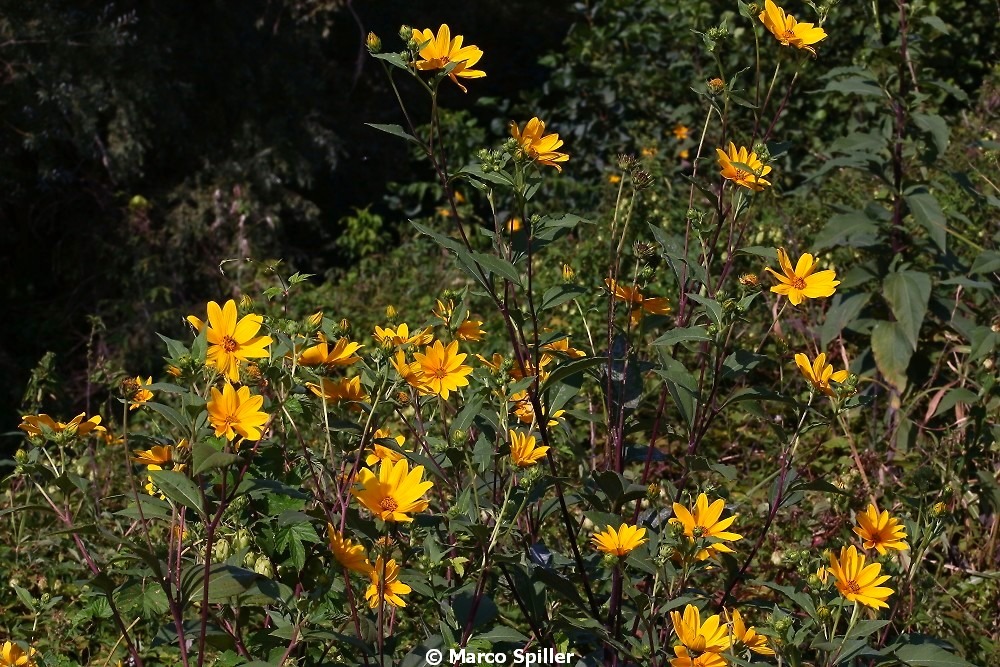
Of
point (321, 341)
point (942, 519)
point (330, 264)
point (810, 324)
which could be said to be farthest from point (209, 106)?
point (942, 519)

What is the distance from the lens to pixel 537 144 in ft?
5.41

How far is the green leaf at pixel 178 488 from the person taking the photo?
4.48 ft

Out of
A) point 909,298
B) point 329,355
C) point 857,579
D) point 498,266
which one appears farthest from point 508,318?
point 909,298

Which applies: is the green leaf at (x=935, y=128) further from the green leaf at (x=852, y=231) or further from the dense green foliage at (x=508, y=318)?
the green leaf at (x=852, y=231)

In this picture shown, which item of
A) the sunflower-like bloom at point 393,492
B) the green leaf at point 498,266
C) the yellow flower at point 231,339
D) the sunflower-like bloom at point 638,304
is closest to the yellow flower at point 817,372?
the sunflower-like bloom at point 638,304

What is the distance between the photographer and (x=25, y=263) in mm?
5234

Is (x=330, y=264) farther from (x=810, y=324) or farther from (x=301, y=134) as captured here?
(x=810, y=324)

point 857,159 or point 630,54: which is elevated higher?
point 857,159

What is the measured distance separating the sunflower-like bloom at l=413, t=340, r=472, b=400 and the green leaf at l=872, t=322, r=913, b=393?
1.53m

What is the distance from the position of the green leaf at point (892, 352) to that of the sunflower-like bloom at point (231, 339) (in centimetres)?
184

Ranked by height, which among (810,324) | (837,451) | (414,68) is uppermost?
(414,68)

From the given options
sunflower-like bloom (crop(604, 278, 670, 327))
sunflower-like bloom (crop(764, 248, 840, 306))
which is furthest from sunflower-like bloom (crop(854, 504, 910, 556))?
sunflower-like bloom (crop(604, 278, 670, 327))

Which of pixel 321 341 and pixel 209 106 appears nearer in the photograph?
pixel 321 341

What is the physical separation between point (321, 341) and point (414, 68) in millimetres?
437
